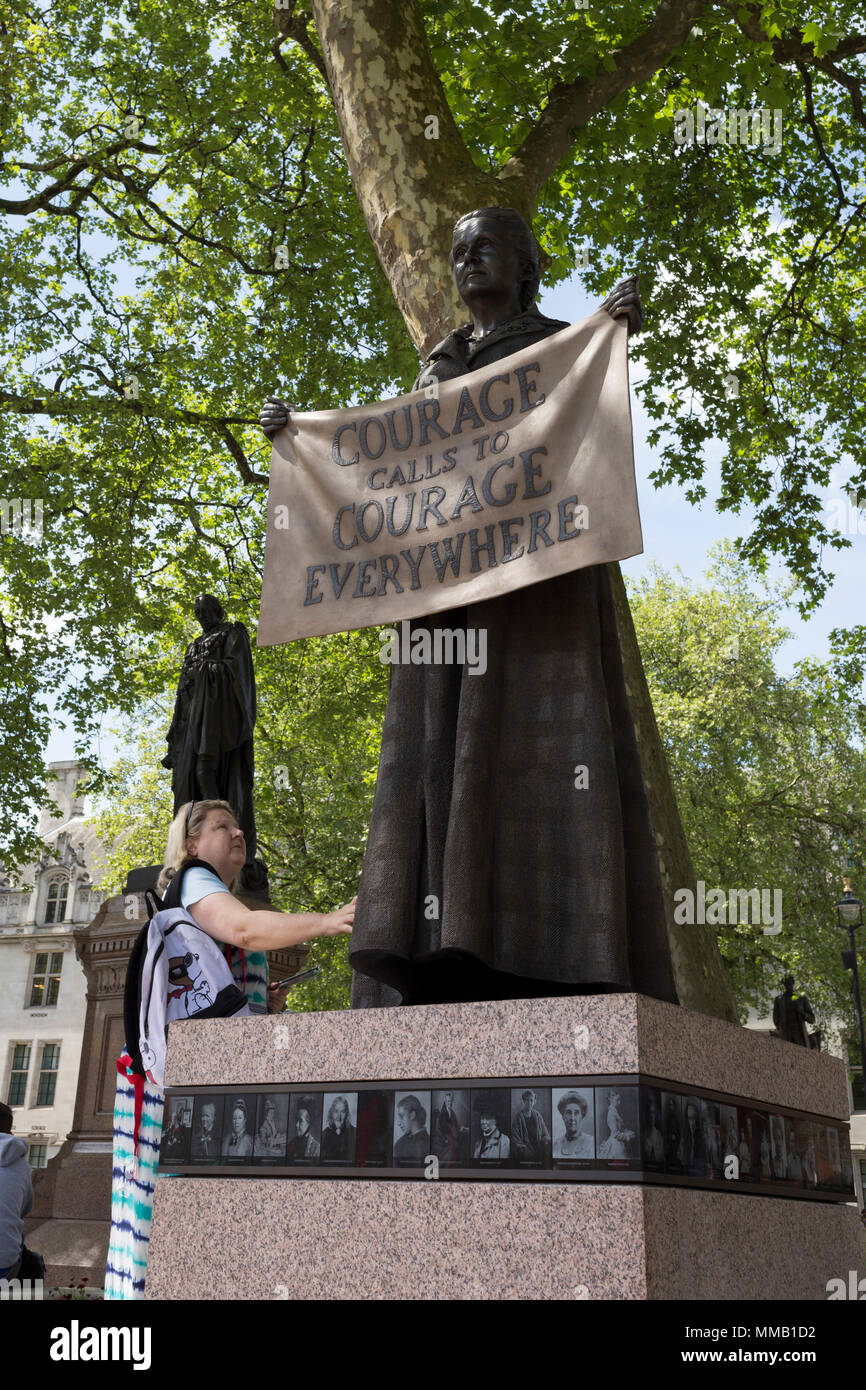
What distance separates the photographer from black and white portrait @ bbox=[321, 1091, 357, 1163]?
9.48 feet

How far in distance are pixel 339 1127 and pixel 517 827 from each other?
90cm

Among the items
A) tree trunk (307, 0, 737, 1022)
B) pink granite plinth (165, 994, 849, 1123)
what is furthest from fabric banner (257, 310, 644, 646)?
tree trunk (307, 0, 737, 1022)

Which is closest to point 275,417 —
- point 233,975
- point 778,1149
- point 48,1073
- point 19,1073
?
point 233,975

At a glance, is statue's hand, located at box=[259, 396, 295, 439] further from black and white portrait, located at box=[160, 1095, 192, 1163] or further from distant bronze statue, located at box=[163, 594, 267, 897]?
distant bronze statue, located at box=[163, 594, 267, 897]

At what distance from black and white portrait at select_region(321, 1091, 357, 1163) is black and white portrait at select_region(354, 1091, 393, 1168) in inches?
0.7

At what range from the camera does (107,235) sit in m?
17.5

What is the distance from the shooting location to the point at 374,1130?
2.86 meters

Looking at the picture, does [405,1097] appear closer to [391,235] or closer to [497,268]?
[497,268]

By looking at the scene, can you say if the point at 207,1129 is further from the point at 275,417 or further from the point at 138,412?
the point at 138,412

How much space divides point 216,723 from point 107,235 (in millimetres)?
9695

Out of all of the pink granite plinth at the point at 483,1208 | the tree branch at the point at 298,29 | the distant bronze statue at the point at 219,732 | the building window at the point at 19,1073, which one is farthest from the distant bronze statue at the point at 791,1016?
the building window at the point at 19,1073

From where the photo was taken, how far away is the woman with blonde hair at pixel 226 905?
346 cm
